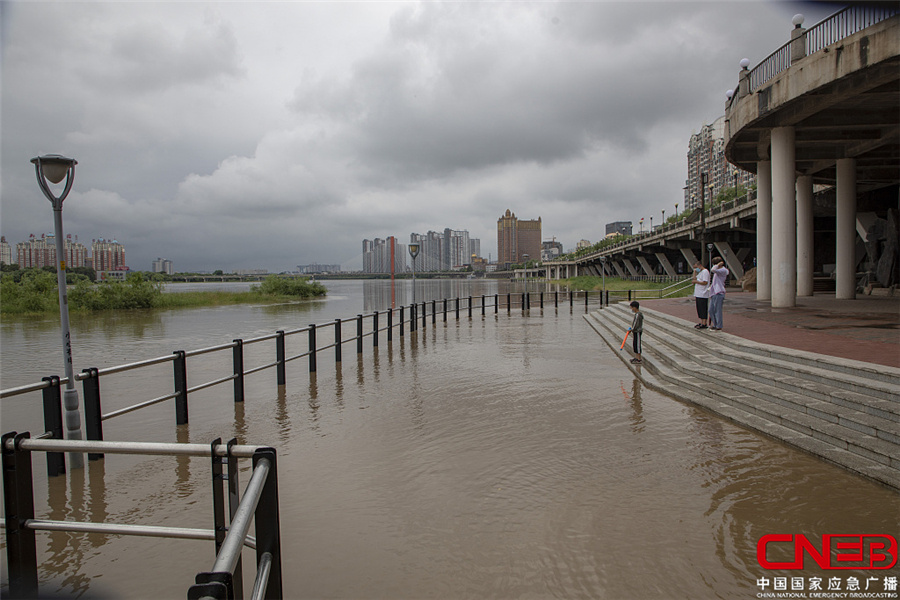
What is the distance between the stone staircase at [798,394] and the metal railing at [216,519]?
17.0 ft

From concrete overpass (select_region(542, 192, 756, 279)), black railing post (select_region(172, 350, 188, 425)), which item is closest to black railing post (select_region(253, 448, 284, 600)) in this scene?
black railing post (select_region(172, 350, 188, 425))

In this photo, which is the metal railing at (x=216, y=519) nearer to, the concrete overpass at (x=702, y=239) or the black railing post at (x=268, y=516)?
the black railing post at (x=268, y=516)

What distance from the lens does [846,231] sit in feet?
72.4

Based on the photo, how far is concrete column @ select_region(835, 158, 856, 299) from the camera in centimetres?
2162

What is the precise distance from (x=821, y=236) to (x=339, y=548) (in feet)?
159

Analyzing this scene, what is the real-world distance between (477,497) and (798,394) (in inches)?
184

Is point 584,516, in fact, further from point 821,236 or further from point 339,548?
point 821,236

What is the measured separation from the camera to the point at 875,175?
26.8m

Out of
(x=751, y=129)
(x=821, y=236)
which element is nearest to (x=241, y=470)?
(x=751, y=129)

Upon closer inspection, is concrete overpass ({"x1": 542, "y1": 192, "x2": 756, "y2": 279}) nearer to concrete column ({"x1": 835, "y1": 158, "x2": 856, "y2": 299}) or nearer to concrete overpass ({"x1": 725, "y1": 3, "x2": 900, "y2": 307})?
concrete overpass ({"x1": 725, "y1": 3, "x2": 900, "y2": 307})

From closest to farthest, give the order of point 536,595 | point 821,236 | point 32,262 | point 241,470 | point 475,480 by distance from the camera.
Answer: point 536,595
point 475,480
point 241,470
point 821,236
point 32,262

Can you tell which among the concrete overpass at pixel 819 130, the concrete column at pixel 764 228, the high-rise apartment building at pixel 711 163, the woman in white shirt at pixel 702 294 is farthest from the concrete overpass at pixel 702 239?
the high-rise apartment building at pixel 711 163

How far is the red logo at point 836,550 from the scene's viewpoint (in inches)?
144

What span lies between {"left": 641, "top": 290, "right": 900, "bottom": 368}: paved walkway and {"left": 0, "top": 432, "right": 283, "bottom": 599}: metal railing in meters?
7.63
